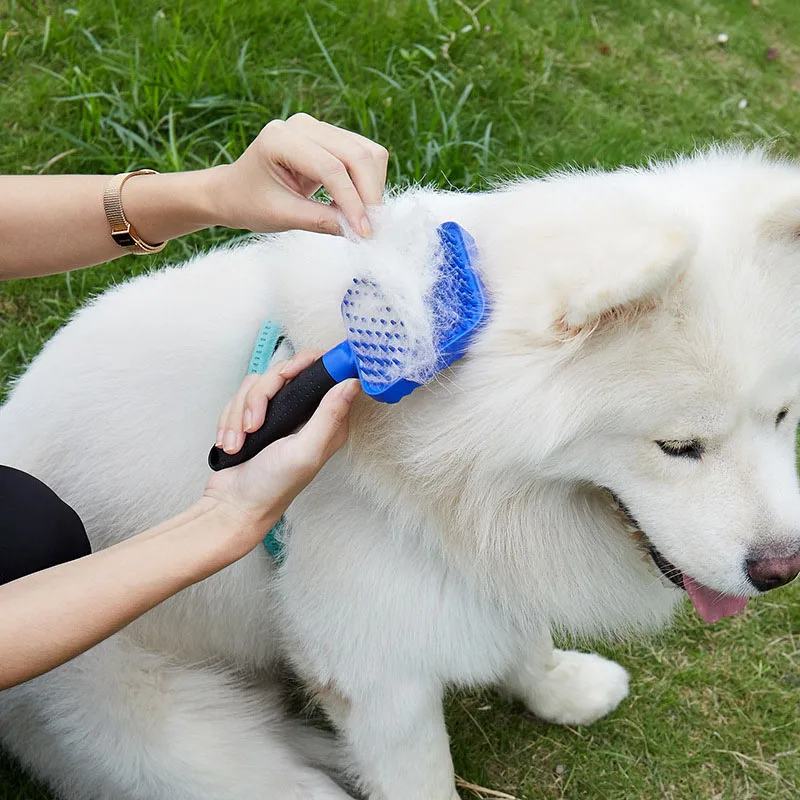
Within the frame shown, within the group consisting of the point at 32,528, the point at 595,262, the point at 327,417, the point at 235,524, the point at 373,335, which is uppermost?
the point at 595,262

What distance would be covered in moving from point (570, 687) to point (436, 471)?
106 centimetres

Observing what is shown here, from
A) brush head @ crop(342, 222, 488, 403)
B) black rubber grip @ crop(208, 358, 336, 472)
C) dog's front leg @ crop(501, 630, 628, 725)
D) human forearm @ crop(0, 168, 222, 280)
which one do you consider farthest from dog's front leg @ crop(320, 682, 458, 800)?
human forearm @ crop(0, 168, 222, 280)

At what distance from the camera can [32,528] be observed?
5.44 ft

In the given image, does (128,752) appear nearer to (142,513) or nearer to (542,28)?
(142,513)

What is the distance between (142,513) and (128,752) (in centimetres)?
44

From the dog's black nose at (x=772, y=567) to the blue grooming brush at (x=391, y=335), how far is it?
0.50 metres

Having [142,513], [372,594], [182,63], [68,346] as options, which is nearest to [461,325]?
[372,594]

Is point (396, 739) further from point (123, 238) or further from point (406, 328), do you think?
point (123, 238)

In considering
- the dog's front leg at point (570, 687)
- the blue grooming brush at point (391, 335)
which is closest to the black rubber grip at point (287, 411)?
the blue grooming brush at point (391, 335)

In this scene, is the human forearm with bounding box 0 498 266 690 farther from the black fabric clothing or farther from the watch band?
the watch band

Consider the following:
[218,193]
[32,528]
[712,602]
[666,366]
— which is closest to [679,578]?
[712,602]

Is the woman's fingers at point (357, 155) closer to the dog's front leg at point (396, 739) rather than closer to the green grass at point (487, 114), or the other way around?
the dog's front leg at point (396, 739)

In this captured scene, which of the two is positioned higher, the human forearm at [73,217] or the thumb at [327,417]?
the thumb at [327,417]

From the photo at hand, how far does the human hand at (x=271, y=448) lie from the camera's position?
1.33 meters
